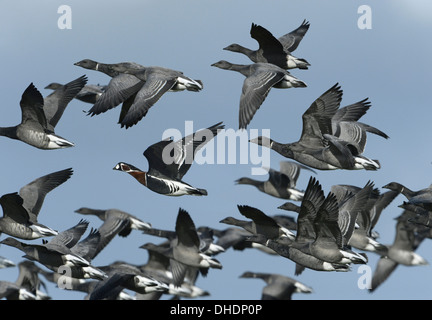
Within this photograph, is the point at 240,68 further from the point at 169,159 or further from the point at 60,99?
the point at 60,99

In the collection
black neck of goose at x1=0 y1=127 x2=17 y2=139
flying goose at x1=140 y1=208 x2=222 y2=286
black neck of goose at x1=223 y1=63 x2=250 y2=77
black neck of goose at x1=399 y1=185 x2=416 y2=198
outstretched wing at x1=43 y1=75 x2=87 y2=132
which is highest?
black neck of goose at x1=223 y1=63 x2=250 y2=77

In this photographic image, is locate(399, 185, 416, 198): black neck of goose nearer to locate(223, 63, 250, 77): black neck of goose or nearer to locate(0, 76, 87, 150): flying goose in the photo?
locate(223, 63, 250, 77): black neck of goose

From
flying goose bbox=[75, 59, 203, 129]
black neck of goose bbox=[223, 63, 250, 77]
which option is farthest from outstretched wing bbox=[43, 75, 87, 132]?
black neck of goose bbox=[223, 63, 250, 77]

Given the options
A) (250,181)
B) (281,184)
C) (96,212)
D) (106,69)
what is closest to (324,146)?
(106,69)

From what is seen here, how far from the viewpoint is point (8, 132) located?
2623cm

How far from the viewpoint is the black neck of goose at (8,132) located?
1025 inches

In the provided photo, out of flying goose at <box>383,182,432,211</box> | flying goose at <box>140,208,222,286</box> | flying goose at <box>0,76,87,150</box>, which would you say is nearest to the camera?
flying goose at <box>0,76,87,150</box>

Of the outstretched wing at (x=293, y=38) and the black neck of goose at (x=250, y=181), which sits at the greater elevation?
the outstretched wing at (x=293, y=38)

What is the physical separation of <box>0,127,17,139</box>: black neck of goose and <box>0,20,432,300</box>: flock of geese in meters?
0.03

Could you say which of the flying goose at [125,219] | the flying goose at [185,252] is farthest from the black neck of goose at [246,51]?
the flying goose at [125,219]

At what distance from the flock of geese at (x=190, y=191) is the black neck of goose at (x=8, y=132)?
0.03m

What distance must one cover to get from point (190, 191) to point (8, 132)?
4.70 m

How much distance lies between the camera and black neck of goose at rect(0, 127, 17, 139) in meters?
26.0

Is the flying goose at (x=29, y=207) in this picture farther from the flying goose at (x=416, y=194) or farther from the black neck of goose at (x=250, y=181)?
the black neck of goose at (x=250, y=181)
